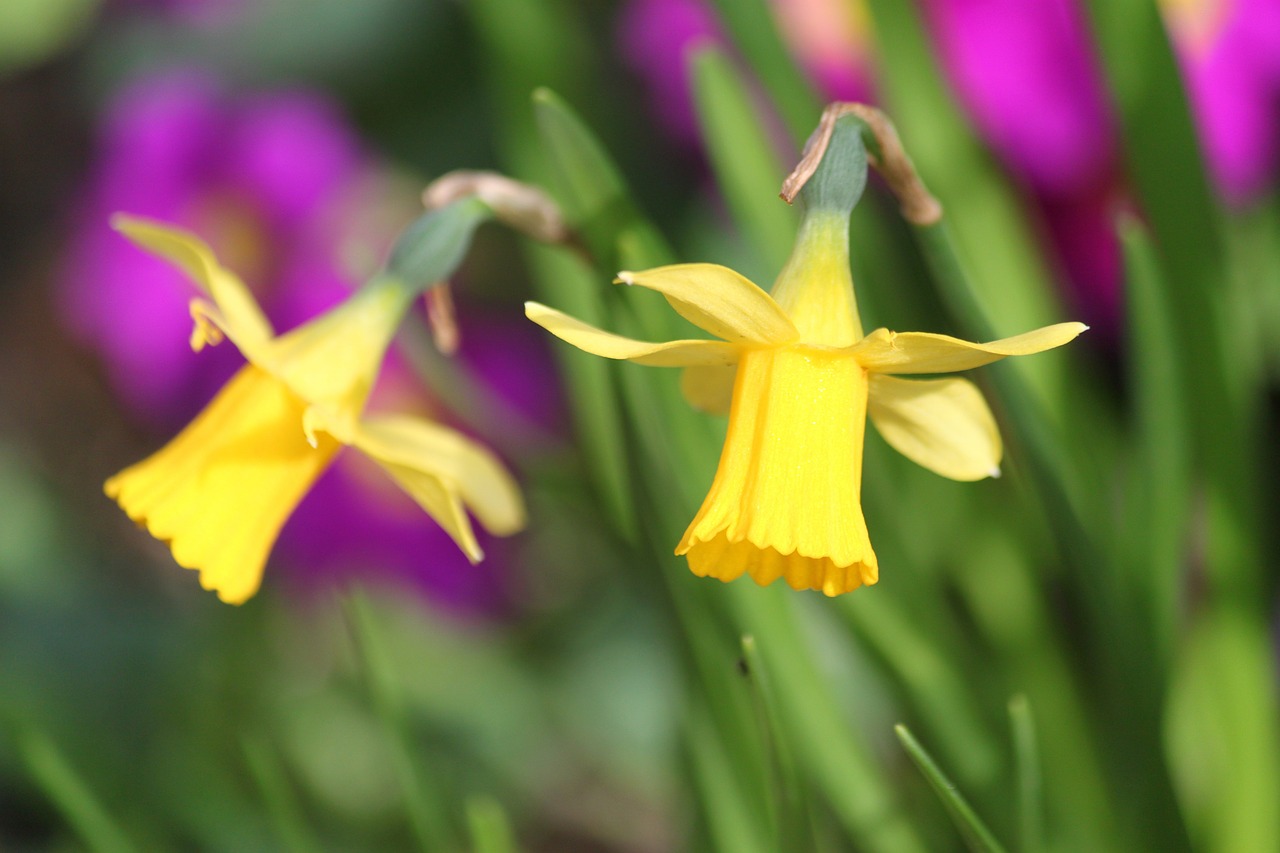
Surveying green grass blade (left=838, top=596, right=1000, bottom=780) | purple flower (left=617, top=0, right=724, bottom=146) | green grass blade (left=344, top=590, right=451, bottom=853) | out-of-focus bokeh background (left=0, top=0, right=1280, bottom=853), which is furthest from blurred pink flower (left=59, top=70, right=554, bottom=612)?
green grass blade (left=838, top=596, right=1000, bottom=780)

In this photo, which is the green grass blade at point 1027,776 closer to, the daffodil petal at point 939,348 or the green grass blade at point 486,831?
the daffodil petal at point 939,348

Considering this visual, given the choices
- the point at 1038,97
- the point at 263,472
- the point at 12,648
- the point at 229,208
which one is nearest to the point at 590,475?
the point at 263,472

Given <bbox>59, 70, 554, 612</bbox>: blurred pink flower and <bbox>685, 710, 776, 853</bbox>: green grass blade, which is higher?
<bbox>59, 70, 554, 612</bbox>: blurred pink flower

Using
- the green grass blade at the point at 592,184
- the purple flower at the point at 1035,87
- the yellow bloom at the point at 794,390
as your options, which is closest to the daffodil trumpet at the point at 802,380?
the yellow bloom at the point at 794,390

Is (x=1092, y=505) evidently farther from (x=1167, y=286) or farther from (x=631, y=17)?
(x=631, y=17)

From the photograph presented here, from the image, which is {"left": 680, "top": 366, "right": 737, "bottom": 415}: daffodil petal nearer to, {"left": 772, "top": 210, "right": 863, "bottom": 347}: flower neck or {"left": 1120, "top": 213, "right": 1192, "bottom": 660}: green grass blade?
{"left": 772, "top": 210, "right": 863, "bottom": 347}: flower neck

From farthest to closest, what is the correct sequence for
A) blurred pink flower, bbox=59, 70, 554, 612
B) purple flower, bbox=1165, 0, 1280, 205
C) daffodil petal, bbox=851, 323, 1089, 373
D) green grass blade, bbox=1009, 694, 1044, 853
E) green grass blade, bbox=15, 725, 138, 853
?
1. blurred pink flower, bbox=59, 70, 554, 612
2. purple flower, bbox=1165, 0, 1280, 205
3. green grass blade, bbox=15, 725, 138, 853
4. green grass blade, bbox=1009, 694, 1044, 853
5. daffodil petal, bbox=851, 323, 1089, 373

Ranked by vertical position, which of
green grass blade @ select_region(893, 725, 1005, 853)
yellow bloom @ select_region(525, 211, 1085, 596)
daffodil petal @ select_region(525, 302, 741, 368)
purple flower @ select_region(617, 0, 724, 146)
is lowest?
green grass blade @ select_region(893, 725, 1005, 853)

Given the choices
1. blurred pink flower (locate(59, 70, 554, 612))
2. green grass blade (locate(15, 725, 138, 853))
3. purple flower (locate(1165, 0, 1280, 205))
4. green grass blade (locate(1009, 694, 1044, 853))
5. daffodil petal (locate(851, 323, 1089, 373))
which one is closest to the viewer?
daffodil petal (locate(851, 323, 1089, 373))
